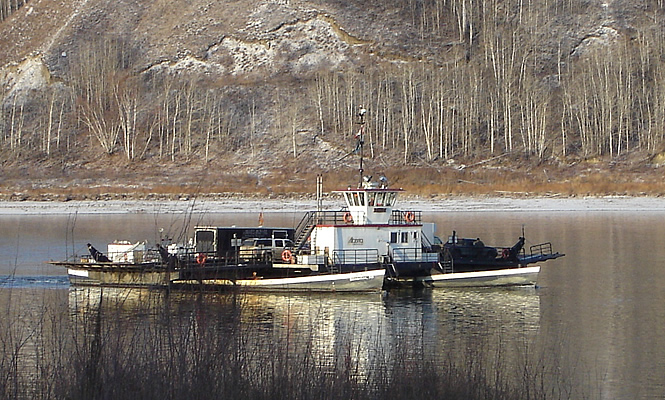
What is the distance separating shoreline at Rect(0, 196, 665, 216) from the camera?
274 feet

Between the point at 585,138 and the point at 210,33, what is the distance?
4956 cm

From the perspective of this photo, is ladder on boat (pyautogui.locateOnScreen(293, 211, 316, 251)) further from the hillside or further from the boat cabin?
the hillside

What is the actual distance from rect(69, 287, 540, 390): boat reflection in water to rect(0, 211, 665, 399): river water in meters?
0.07

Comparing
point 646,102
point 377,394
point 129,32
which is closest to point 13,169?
point 129,32

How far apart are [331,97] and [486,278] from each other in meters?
76.0

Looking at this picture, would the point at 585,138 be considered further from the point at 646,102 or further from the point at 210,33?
the point at 210,33

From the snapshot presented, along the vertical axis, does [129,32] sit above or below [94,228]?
above

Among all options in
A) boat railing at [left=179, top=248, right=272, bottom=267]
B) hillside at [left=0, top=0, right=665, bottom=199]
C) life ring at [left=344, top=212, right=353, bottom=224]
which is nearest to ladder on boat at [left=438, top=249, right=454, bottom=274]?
life ring at [left=344, top=212, right=353, bottom=224]

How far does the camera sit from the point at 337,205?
269 feet

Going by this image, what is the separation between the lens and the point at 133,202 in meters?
88.0

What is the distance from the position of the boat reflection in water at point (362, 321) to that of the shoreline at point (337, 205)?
4481cm

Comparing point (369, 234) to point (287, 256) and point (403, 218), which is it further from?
point (287, 256)

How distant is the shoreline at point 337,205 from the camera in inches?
3282

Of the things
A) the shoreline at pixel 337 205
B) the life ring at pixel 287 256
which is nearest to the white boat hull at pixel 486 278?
the life ring at pixel 287 256
